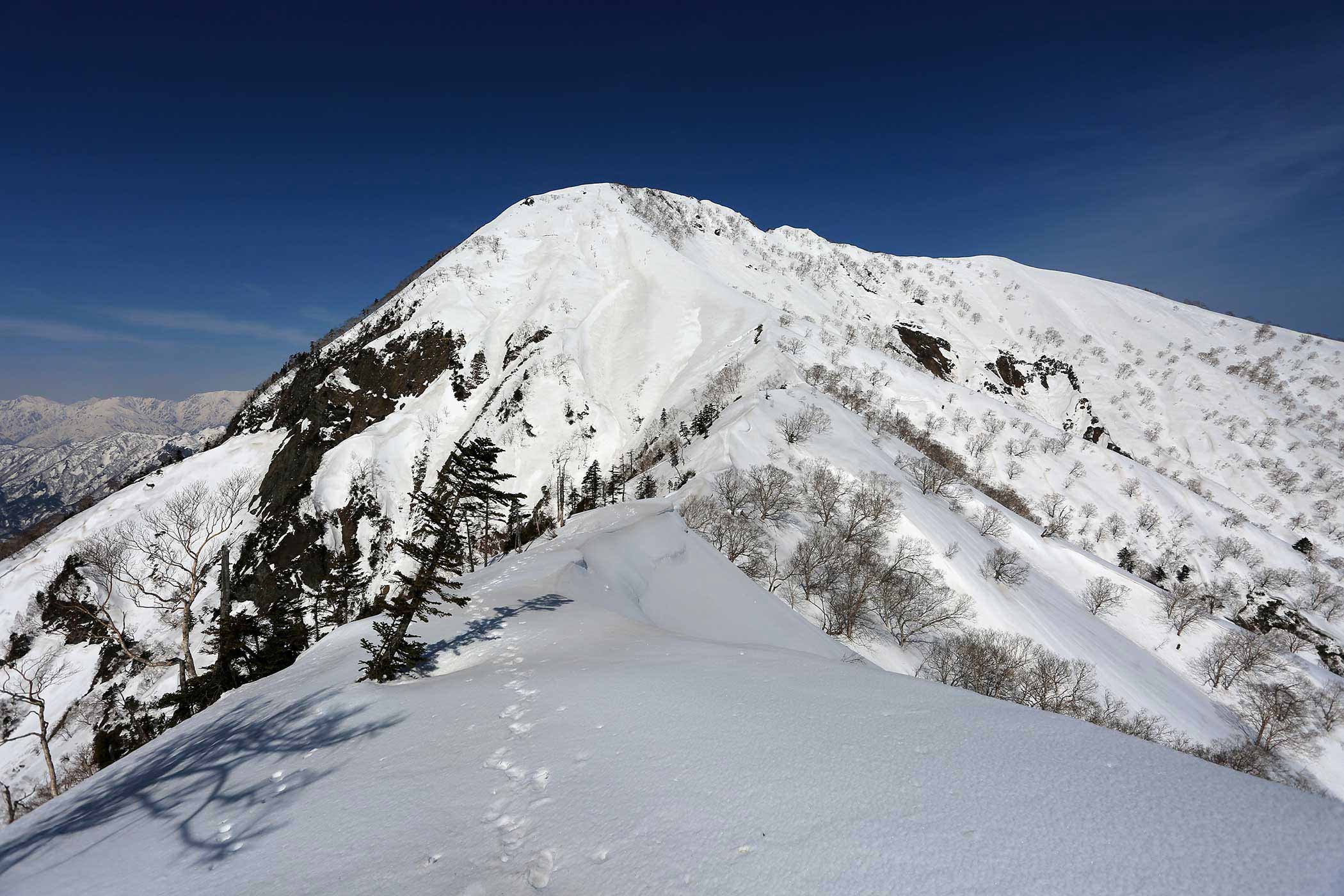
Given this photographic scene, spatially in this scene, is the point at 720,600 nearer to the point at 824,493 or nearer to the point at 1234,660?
the point at 824,493

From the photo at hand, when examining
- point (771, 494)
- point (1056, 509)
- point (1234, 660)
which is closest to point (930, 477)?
point (771, 494)

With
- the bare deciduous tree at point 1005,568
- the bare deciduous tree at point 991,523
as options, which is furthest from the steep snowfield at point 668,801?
the bare deciduous tree at point 991,523

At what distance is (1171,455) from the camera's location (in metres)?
126

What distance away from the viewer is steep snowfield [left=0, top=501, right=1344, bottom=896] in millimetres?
4031

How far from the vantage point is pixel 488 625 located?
15672 millimetres

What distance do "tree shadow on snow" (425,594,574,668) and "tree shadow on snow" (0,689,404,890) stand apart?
3.27 m

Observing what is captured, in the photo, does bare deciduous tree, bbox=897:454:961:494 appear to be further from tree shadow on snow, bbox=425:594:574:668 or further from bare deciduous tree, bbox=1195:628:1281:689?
tree shadow on snow, bbox=425:594:574:668

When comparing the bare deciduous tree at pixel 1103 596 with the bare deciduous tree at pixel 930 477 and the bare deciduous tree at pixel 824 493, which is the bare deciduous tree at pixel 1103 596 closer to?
the bare deciduous tree at pixel 930 477

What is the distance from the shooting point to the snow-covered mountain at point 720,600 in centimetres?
479

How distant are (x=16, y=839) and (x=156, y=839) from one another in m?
3.80

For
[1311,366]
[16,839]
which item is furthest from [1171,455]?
[16,839]

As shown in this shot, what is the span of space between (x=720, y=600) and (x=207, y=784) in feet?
59.4

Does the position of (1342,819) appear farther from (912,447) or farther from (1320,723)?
(912,447)

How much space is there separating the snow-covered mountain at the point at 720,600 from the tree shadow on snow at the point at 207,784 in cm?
9
